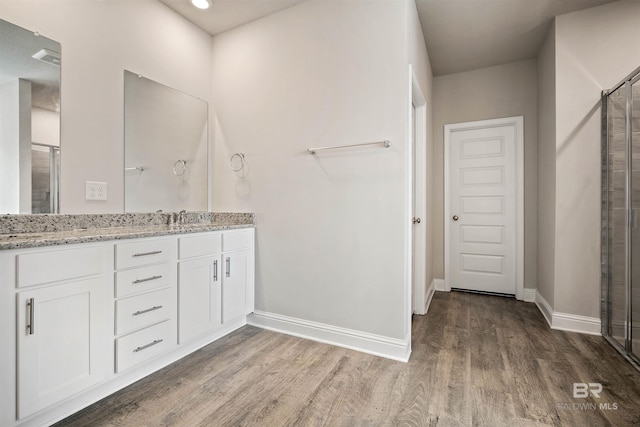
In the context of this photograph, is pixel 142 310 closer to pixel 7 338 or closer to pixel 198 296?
pixel 198 296

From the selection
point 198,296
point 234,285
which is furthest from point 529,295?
point 198,296

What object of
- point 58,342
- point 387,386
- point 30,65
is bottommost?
point 387,386

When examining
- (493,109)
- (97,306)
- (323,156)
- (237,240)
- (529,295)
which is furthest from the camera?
(493,109)

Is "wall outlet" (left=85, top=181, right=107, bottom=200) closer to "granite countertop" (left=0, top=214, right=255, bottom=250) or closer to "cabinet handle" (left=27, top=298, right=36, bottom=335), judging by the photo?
"granite countertop" (left=0, top=214, right=255, bottom=250)

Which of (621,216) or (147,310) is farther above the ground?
(621,216)

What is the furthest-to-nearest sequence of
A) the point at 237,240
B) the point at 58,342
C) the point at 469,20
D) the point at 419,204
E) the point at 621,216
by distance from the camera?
1. the point at 419,204
2. the point at 469,20
3. the point at 237,240
4. the point at 621,216
5. the point at 58,342

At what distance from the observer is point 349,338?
7.20 ft

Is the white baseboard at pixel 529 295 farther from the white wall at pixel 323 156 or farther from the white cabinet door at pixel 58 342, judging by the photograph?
the white cabinet door at pixel 58 342

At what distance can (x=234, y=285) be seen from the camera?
2402 mm

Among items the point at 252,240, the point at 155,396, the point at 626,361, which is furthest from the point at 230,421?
the point at 626,361

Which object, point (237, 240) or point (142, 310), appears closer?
point (142, 310)

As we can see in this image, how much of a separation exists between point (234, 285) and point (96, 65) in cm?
181

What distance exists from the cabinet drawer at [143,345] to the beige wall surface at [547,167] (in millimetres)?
3084

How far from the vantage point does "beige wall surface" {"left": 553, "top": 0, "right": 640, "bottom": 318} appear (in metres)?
2.42
